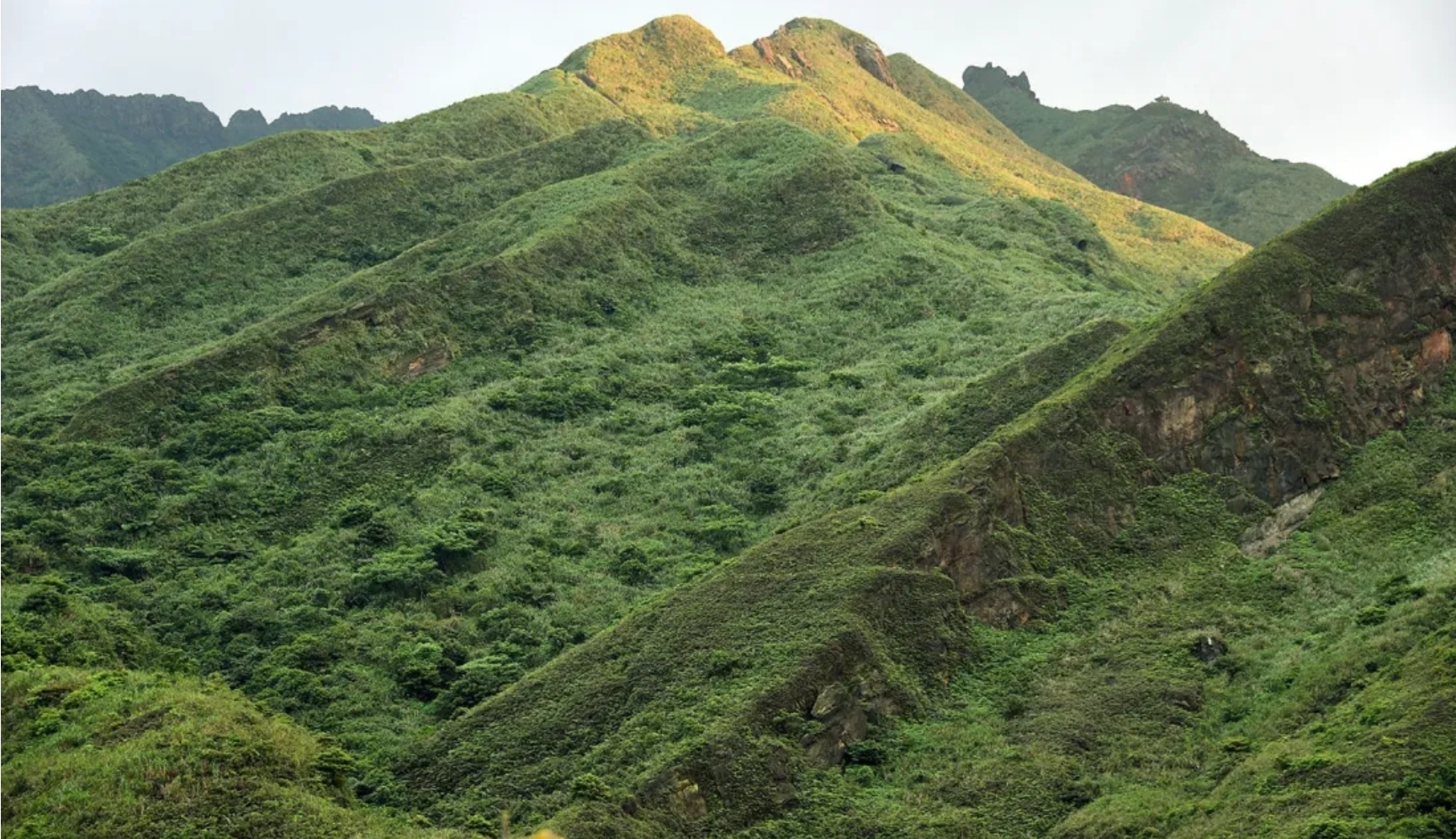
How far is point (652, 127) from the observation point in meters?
80.9

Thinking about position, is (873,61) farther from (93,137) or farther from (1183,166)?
(93,137)

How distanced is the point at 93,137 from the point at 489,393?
78982mm

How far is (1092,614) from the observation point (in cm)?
3238

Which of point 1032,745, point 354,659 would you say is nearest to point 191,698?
point 354,659

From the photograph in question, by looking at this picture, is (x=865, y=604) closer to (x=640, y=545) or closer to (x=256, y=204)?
(x=640, y=545)

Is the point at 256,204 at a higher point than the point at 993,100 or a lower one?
lower

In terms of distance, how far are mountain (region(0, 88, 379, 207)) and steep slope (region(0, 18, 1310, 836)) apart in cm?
3792

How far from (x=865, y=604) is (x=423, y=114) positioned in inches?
2181

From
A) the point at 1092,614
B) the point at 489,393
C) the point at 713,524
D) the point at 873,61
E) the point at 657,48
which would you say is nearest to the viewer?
the point at 1092,614

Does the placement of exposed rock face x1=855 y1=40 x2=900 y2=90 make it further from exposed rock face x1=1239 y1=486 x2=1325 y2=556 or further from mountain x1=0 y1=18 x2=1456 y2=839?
exposed rock face x1=1239 y1=486 x2=1325 y2=556

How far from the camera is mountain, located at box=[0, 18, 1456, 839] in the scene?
1046 inches

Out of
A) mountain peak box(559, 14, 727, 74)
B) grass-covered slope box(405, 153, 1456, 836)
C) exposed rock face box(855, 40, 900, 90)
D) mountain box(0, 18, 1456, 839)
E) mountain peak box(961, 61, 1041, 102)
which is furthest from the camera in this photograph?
mountain peak box(961, 61, 1041, 102)

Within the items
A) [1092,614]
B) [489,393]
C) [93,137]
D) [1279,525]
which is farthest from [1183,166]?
[1092,614]

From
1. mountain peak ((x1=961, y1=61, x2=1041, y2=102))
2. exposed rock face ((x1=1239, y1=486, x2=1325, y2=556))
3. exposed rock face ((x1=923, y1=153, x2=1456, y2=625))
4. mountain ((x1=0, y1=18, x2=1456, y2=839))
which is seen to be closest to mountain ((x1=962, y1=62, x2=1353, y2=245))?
mountain peak ((x1=961, y1=61, x2=1041, y2=102))
